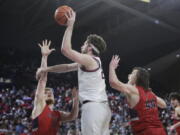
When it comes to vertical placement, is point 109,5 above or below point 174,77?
above

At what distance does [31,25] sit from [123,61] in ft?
24.7

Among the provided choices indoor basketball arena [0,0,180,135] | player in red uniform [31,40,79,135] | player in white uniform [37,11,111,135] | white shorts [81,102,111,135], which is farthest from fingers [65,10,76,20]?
indoor basketball arena [0,0,180,135]

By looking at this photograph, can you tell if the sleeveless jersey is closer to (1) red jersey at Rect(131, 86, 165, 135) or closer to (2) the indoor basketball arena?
(1) red jersey at Rect(131, 86, 165, 135)

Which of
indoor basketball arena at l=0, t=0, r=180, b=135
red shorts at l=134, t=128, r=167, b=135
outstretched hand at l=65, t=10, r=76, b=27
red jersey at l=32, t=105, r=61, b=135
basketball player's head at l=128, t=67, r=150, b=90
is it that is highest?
indoor basketball arena at l=0, t=0, r=180, b=135

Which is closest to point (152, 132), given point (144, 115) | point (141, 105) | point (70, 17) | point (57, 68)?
point (144, 115)

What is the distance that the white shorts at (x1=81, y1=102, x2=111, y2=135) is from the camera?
3.57m

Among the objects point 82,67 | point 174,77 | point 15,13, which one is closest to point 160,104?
point 82,67

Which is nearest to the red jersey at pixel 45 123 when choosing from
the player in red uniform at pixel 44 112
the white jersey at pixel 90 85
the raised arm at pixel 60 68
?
the player in red uniform at pixel 44 112

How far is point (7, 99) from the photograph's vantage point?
1509cm

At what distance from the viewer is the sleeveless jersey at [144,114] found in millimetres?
4059

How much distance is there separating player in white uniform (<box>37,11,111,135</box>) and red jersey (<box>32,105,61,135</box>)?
631 millimetres

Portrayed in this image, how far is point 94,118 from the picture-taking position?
11.8 ft

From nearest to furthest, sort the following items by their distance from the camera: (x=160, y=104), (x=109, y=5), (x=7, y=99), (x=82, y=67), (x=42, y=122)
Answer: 1. (x=82, y=67)
2. (x=42, y=122)
3. (x=160, y=104)
4. (x=7, y=99)
5. (x=109, y=5)

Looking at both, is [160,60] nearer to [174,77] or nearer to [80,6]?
[174,77]
